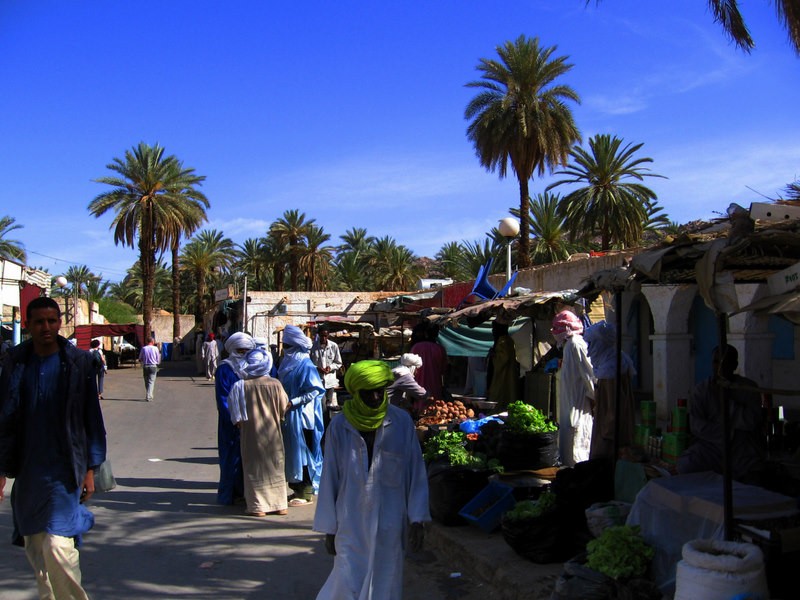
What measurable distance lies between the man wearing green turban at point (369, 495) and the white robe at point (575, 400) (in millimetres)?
3908

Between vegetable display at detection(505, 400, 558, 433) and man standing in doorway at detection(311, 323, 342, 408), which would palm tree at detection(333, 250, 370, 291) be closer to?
man standing in doorway at detection(311, 323, 342, 408)

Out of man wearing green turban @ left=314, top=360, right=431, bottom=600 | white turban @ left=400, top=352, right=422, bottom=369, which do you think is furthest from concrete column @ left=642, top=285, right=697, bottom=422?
man wearing green turban @ left=314, top=360, right=431, bottom=600

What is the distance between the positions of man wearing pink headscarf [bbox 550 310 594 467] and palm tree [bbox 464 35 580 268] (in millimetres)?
18658

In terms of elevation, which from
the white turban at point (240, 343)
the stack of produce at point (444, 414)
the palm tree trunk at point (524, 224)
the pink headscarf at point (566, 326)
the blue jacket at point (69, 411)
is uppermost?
the palm tree trunk at point (524, 224)

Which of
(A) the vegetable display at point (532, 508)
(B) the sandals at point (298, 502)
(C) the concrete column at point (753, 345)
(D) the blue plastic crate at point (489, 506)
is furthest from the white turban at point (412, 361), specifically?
(C) the concrete column at point (753, 345)

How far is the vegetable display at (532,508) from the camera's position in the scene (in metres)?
5.39

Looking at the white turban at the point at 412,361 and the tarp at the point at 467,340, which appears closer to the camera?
the white turban at the point at 412,361

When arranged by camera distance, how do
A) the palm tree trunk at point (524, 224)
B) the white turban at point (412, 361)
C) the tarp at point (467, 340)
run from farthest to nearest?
the palm tree trunk at point (524, 224), the tarp at point (467, 340), the white turban at point (412, 361)

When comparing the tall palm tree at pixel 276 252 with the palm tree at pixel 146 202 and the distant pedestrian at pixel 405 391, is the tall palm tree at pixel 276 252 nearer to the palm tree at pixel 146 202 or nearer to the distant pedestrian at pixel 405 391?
the palm tree at pixel 146 202

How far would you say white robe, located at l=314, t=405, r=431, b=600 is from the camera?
381 cm

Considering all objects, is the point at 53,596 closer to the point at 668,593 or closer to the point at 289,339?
the point at 668,593

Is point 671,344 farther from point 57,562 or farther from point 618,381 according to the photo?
point 57,562

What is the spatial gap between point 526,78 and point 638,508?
79.1ft

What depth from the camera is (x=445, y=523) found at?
6.54 m
